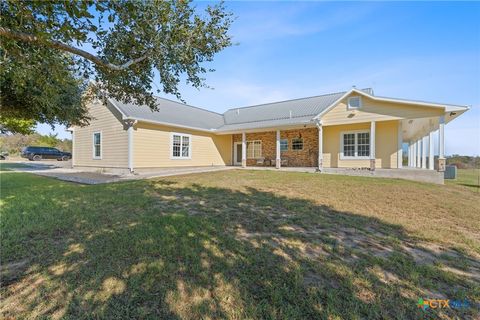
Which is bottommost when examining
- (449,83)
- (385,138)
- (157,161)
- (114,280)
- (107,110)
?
(114,280)

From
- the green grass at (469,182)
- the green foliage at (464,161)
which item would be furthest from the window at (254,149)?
the green foliage at (464,161)

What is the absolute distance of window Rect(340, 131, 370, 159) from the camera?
13.6 metres

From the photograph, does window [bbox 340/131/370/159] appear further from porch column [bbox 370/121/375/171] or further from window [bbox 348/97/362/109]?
window [bbox 348/97/362/109]

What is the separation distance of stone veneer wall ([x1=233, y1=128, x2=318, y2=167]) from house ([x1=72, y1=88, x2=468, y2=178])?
70mm

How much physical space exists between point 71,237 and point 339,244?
4354mm

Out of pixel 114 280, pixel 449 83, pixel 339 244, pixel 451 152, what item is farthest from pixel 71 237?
pixel 451 152

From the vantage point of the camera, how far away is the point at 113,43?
495 cm

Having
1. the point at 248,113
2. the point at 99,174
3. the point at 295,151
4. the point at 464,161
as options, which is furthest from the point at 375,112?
the point at 464,161

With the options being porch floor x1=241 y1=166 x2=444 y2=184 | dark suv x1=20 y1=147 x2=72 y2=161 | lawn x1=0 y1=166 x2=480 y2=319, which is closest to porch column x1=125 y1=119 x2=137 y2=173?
lawn x1=0 y1=166 x2=480 y2=319

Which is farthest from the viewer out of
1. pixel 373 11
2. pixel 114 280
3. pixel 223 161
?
pixel 223 161

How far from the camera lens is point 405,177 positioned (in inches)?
455

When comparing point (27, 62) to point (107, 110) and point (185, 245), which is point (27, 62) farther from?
point (107, 110)
